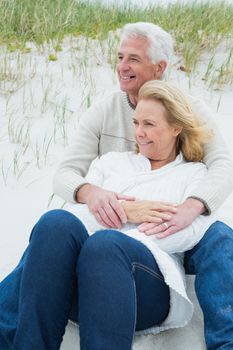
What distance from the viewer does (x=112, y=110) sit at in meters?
2.77

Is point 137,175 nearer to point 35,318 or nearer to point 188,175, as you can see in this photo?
point 188,175

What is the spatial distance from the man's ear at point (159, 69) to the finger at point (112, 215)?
0.81 meters

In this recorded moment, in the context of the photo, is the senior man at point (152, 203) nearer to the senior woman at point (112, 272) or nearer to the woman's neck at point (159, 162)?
the senior woman at point (112, 272)

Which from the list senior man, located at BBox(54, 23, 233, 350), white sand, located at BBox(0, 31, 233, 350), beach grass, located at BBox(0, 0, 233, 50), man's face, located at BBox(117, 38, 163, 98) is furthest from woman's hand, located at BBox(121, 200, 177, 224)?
beach grass, located at BBox(0, 0, 233, 50)

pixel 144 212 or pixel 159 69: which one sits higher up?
pixel 159 69

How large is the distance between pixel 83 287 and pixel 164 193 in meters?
0.61

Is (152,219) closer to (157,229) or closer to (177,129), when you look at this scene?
(157,229)

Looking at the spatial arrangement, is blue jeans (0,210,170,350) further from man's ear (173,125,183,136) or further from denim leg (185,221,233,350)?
man's ear (173,125,183,136)

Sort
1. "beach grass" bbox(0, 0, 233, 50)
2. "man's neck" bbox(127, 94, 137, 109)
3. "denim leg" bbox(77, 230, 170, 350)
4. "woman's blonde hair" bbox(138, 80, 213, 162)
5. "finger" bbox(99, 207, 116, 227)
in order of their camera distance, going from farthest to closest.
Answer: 1. "beach grass" bbox(0, 0, 233, 50)
2. "man's neck" bbox(127, 94, 137, 109)
3. "woman's blonde hair" bbox(138, 80, 213, 162)
4. "finger" bbox(99, 207, 116, 227)
5. "denim leg" bbox(77, 230, 170, 350)

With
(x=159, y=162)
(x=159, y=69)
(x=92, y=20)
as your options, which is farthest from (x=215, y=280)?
(x=92, y=20)

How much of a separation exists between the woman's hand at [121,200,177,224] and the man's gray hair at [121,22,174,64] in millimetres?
795

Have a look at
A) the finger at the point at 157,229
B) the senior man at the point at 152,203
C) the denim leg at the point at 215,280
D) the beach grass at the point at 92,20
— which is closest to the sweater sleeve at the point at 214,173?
the senior man at the point at 152,203

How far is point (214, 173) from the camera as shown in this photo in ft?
7.89

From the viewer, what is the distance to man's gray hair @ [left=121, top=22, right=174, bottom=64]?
2641 mm
